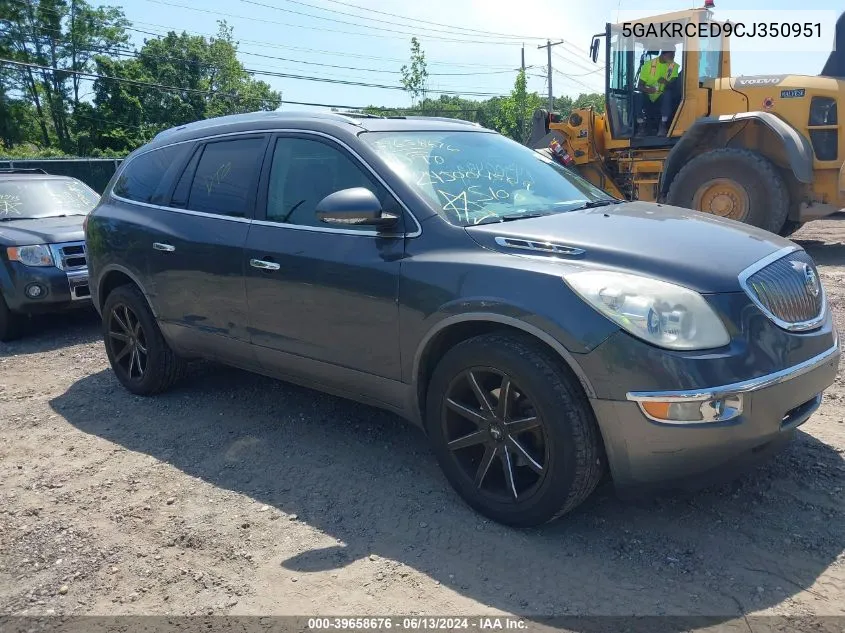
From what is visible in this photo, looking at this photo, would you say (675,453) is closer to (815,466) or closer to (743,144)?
(815,466)

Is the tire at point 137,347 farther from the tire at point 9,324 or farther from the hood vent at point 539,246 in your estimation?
the hood vent at point 539,246

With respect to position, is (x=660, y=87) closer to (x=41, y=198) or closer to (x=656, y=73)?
(x=656, y=73)

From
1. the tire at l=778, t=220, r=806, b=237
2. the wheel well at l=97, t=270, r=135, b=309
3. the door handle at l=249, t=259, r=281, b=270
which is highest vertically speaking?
the door handle at l=249, t=259, r=281, b=270

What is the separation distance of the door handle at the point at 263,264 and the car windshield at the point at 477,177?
33.7 inches

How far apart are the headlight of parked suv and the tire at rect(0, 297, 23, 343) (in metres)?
0.48

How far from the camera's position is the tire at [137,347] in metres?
5.09

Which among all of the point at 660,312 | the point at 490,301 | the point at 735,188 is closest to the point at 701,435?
the point at 660,312

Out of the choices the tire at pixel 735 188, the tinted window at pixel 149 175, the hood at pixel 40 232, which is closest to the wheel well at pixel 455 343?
the tinted window at pixel 149 175

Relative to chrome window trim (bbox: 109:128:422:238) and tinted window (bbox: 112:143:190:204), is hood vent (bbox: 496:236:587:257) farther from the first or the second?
tinted window (bbox: 112:143:190:204)

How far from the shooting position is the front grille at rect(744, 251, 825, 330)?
2.96 m

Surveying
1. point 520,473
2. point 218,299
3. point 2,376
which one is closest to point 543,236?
point 520,473

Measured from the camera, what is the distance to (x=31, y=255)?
7.19 m

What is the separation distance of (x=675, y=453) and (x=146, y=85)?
43079mm

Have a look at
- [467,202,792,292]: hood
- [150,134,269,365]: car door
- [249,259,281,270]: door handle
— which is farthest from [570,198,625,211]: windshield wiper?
[150,134,269,365]: car door
